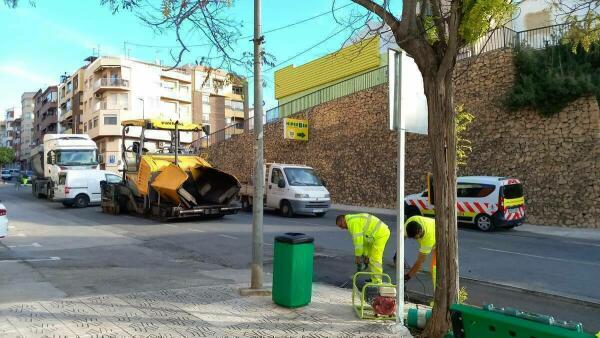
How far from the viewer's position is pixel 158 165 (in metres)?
17.3

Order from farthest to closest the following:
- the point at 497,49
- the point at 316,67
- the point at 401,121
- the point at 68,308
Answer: the point at 316,67, the point at 497,49, the point at 68,308, the point at 401,121

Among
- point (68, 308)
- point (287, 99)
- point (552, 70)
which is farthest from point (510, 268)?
point (287, 99)

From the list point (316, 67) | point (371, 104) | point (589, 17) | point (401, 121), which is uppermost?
point (316, 67)

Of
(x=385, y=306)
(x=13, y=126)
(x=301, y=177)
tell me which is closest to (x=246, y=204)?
(x=301, y=177)

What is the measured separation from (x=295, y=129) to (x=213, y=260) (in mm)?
21456

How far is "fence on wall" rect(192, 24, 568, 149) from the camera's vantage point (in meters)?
20.5

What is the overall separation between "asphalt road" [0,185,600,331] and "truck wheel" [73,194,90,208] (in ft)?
20.9

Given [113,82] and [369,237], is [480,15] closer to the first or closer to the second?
[369,237]

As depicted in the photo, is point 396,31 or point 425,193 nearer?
point 396,31

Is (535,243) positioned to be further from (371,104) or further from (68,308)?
(371,104)

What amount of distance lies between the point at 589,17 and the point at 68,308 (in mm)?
7451

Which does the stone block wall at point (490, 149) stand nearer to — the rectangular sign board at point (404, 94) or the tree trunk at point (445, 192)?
the rectangular sign board at point (404, 94)

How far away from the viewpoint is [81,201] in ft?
78.2

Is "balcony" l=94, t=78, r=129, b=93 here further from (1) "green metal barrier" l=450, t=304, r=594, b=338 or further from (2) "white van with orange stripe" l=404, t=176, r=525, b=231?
(1) "green metal barrier" l=450, t=304, r=594, b=338
